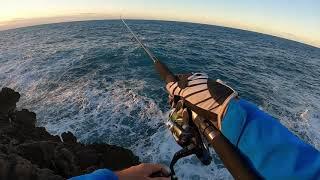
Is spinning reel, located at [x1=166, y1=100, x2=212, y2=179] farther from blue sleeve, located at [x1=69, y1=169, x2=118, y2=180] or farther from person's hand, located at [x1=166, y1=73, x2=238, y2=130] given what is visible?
blue sleeve, located at [x1=69, y1=169, x2=118, y2=180]

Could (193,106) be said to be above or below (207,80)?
below

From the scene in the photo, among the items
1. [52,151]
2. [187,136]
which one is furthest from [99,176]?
[52,151]

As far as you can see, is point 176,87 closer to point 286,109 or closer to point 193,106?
point 193,106

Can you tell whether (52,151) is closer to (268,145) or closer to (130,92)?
(268,145)

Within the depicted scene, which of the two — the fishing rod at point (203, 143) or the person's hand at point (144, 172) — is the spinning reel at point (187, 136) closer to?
the fishing rod at point (203, 143)

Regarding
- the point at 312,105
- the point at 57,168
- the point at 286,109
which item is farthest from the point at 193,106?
A: the point at 312,105

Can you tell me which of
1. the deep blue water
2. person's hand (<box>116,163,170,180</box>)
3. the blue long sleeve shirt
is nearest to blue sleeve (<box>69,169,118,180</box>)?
the blue long sleeve shirt

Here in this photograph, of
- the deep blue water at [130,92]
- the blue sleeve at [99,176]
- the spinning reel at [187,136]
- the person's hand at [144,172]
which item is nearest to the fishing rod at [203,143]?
the spinning reel at [187,136]
